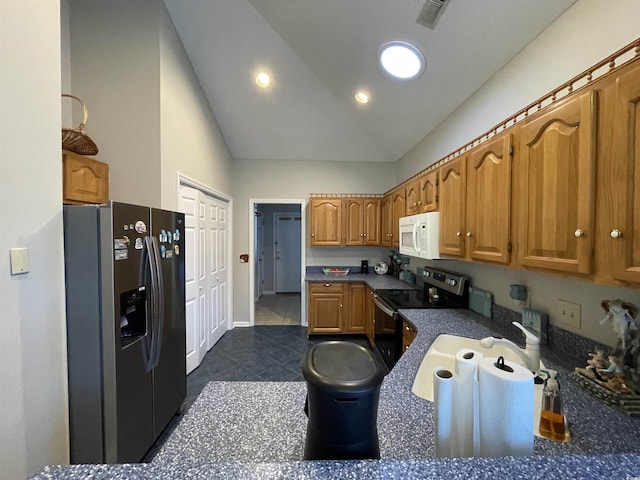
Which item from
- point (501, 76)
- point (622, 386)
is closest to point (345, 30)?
point (501, 76)

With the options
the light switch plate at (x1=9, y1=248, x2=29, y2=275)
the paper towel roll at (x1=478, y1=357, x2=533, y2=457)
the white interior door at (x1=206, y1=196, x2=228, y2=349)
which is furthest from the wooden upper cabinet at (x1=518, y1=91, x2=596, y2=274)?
the white interior door at (x1=206, y1=196, x2=228, y2=349)

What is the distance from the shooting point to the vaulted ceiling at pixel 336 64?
1900 millimetres

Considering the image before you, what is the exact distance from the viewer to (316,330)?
13.3 ft

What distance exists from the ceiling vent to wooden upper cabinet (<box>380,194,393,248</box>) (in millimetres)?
2086

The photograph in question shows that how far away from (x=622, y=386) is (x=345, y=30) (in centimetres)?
278

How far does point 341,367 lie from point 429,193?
218 cm

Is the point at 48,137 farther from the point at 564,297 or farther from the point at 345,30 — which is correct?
the point at 564,297

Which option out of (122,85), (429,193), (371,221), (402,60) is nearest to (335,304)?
(371,221)

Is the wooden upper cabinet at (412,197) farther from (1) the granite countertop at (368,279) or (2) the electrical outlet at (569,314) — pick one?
(2) the electrical outlet at (569,314)

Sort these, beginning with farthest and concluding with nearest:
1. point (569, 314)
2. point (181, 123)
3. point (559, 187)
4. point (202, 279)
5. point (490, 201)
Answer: point (202, 279)
point (181, 123)
point (490, 201)
point (569, 314)
point (559, 187)

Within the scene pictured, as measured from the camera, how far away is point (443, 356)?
1602 millimetres

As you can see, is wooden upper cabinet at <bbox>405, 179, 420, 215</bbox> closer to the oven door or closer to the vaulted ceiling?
the vaulted ceiling

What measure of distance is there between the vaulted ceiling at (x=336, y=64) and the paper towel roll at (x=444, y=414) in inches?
82.9

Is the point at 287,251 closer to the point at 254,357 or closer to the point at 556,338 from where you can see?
the point at 254,357
